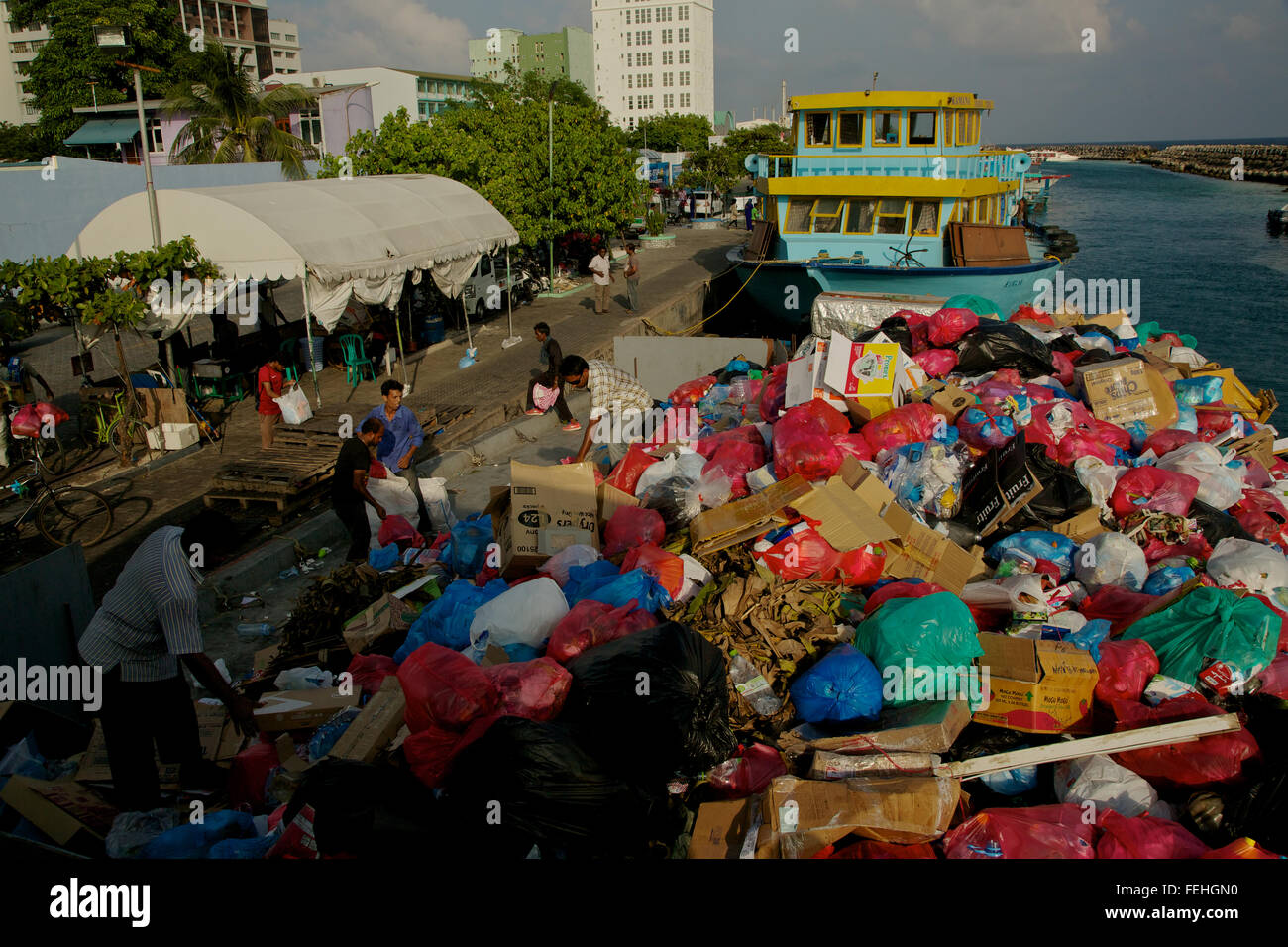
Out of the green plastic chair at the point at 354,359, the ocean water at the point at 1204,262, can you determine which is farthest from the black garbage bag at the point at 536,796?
the ocean water at the point at 1204,262

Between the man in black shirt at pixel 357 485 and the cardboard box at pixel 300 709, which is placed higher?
the man in black shirt at pixel 357 485

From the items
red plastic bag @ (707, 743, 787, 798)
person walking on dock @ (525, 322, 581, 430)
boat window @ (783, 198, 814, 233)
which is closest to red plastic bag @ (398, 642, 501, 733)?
red plastic bag @ (707, 743, 787, 798)

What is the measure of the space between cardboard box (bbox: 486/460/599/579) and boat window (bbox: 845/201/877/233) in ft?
38.4

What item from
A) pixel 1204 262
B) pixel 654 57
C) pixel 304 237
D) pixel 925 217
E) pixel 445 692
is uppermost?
pixel 654 57

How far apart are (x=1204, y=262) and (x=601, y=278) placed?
83.0 feet

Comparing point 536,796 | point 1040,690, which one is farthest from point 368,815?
point 1040,690

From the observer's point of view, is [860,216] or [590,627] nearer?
[590,627]

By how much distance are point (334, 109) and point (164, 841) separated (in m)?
35.6

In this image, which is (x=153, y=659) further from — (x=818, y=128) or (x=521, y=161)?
(x=521, y=161)

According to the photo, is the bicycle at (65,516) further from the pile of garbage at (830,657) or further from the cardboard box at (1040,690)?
the cardboard box at (1040,690)

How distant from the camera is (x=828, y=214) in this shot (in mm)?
15602

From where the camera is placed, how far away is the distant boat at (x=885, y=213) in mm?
14195

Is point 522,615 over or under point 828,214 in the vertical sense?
under

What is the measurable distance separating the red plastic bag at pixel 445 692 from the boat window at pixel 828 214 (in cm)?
1388
